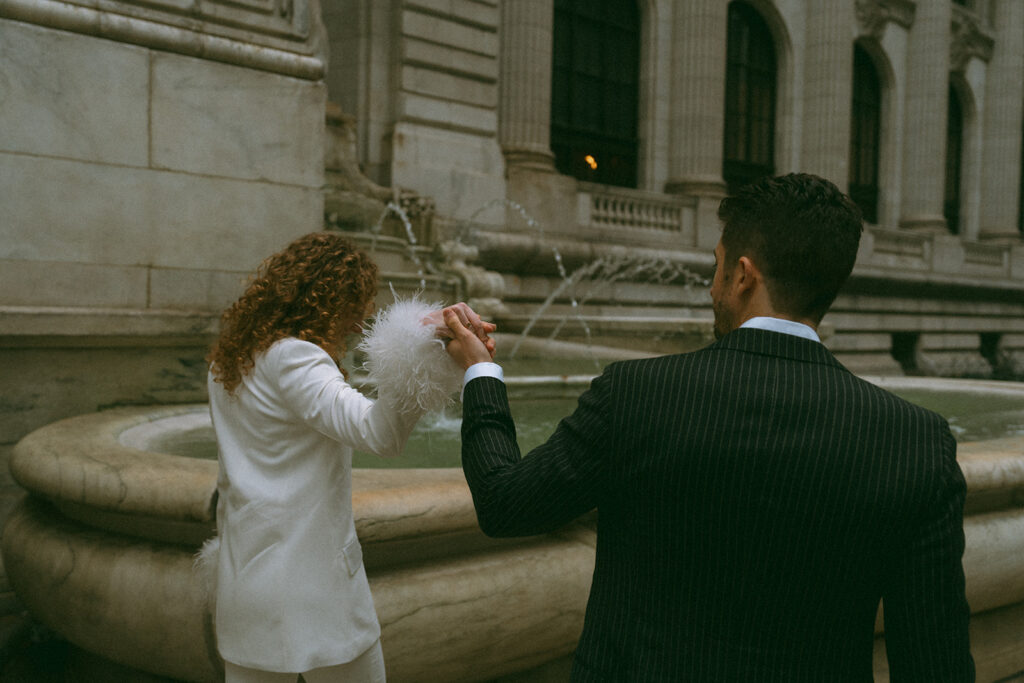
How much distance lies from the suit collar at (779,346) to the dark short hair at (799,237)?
49mm

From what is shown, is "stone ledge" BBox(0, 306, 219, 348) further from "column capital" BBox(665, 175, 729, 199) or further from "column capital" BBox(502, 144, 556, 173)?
"column capital" BBox(665, 175, 729, 199)

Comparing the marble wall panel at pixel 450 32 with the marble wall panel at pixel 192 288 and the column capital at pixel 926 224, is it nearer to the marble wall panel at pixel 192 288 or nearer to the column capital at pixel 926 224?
the marble wall panel at pixel 192 288

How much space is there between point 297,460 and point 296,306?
378mm

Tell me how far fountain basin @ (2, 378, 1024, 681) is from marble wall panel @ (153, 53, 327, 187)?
2443mm

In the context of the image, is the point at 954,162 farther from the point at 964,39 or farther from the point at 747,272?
the point at 747,272

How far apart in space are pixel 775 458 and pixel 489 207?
12230 mm

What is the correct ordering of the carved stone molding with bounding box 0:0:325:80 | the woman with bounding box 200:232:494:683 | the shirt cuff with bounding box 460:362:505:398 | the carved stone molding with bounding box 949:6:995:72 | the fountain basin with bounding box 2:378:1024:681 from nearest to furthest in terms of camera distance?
the shirt cuff with bounding box 460:362:505:398, the woman with bounding box 200:232:494:683, the fountain basin with bounding box 2:378:1024:681, the carved stone molding with bounding box 0:0:325:80, the carved stone molding with bounding box 949:6:995:72

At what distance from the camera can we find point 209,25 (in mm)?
4883

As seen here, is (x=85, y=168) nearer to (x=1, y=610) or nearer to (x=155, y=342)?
(x=155, y=342)

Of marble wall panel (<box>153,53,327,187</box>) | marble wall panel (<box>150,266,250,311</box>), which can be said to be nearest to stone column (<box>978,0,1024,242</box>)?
marble wall panel (<box>153,53,327,187</box>)

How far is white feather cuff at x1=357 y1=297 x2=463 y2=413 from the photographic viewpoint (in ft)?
5.44

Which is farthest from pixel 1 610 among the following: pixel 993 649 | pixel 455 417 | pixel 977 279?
pixel 977 279

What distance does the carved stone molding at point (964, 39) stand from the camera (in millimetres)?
23578

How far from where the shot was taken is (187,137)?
4.84 meters
